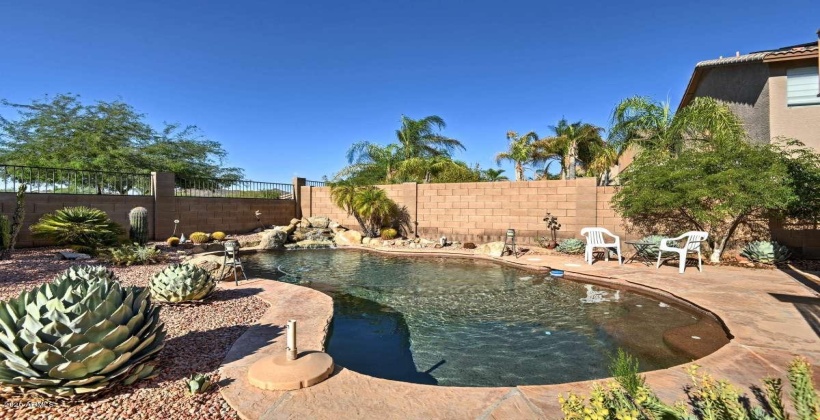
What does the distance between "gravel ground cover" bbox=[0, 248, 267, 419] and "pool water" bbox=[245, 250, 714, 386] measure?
1.14 meters

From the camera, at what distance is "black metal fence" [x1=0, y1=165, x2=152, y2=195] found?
960cm

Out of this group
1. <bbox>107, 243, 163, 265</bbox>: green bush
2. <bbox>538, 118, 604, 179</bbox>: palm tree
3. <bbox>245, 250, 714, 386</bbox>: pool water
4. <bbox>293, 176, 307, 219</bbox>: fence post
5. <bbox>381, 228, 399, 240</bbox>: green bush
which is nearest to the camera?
<bbox>245, 250, 714, 386</bbox>: pool water

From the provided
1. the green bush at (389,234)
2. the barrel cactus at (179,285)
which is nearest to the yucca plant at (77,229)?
the barrel cactus at (179,285)

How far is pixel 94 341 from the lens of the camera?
7.32 feet

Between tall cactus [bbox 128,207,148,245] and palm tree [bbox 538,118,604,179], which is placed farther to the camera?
palm tree [bbox 538,118,604,179]

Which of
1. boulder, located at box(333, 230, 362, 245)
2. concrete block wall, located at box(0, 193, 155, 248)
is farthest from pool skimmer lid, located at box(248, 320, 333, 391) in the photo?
concrete block wall, located at box(0, 193, 155, 248)

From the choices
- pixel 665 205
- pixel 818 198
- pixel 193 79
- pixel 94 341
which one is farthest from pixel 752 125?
pixel 193 79

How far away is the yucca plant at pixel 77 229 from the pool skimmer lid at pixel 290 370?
864 centimetres

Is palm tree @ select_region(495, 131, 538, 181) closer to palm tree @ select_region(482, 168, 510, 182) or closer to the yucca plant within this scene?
palm tree @ select_region(482, 168, 510, 182)

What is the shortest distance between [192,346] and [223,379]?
922 mm

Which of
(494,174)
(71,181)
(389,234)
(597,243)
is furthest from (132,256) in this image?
(494,174)

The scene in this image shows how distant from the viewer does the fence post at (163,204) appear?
1169 centimetres

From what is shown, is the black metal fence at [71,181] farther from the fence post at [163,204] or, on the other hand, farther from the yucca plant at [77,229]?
the yucca plant at [77,229]

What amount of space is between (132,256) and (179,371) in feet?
20.6
